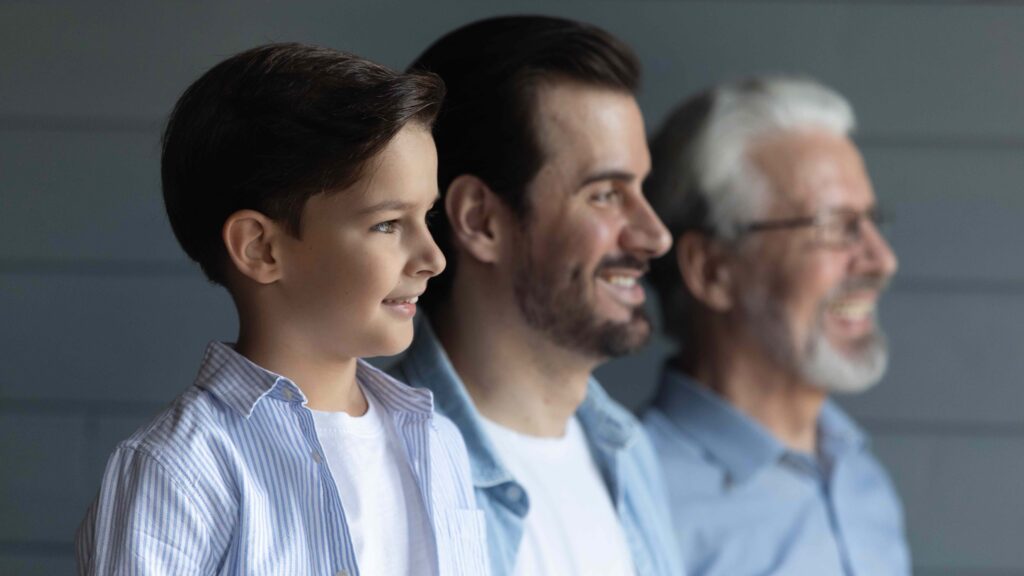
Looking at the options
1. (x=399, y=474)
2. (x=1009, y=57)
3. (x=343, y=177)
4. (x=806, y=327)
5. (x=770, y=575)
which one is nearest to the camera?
(x=343, y=177)

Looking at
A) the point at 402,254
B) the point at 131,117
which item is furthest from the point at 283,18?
the point at 402,254

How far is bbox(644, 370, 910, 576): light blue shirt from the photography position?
1957 mm

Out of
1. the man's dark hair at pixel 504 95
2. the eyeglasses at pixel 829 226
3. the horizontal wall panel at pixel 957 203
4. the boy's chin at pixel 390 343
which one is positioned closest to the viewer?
the boy's chin at pixel 390 343

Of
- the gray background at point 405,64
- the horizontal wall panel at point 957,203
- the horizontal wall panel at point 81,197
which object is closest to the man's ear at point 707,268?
the gray background at point 405,64

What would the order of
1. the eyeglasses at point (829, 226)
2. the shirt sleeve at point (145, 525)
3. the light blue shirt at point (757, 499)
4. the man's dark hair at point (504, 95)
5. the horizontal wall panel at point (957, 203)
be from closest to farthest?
1. the shirt sleeve at point (145, 525)
2. the man's dark hair at point (504, 95)
3. the light blue shirt at point (757, 499)
4. the eyeglasses at point (829, 226)
5. the horizontal wall panel at point (957, 203)

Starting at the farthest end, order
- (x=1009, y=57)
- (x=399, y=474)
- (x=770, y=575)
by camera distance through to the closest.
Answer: (x=1009, y=57) < (x=770, y=575) < (x=399, y=474)

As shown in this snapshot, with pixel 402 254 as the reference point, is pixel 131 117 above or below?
above

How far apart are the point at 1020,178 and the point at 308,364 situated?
1.70 metres

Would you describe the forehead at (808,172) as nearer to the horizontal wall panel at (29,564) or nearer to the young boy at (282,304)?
the young boy at (282,304)

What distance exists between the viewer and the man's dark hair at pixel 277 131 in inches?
41.1

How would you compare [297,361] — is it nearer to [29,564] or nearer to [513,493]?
[513,493]

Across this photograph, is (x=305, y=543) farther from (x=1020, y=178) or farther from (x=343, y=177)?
(x=1020, y=178)

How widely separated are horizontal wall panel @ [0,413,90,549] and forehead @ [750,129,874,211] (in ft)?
4.28

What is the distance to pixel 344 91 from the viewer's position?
3.48 ft
